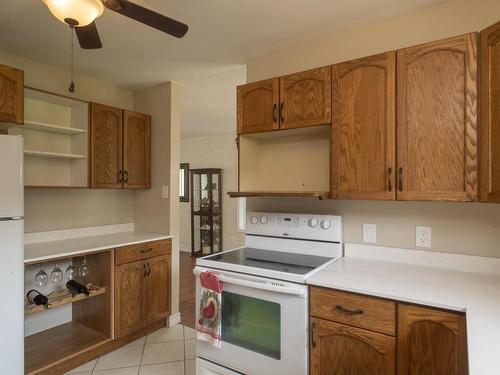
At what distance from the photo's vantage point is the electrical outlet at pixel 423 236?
70.9 inches

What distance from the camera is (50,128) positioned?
2496 mm

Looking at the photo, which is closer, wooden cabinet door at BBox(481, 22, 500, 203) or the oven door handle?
wooden cabinet door at BBox(481, 22, 500, 203)

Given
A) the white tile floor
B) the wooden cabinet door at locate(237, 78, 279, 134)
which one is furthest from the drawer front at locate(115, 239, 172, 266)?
the wooden cabinet door at locate(237, 78, 279, 134)

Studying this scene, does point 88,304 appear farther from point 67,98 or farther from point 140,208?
point 67,98

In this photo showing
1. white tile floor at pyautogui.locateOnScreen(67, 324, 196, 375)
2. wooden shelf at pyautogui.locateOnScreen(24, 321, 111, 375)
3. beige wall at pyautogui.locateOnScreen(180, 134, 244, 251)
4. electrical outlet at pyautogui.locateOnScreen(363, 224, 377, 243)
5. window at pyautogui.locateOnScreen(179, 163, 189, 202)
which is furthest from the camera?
window at pyautogui.locateOnScreen(179, 163, 189, 202)

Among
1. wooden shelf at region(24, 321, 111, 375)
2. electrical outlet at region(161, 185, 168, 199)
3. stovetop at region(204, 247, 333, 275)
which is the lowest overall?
wooden shelf at region(24, 321, 111, 375)

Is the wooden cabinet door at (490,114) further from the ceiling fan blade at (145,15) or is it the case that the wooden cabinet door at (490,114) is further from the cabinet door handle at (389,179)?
the ceiling fan blade at (145,15)

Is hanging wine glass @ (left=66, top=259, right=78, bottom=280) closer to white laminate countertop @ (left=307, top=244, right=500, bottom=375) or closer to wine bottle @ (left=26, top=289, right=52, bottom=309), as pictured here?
wine bottle @ (left=26, top=289, right=52, bottom=309)

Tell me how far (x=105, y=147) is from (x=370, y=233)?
229 cm

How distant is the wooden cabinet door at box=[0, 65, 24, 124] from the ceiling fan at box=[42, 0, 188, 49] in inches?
35.6

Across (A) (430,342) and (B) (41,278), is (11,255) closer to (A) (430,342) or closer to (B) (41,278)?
(B) (41,278)

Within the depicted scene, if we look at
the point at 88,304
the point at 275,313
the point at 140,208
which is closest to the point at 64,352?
the point at 88,304

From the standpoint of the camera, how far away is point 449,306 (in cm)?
122

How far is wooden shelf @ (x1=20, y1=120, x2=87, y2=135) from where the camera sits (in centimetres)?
233
